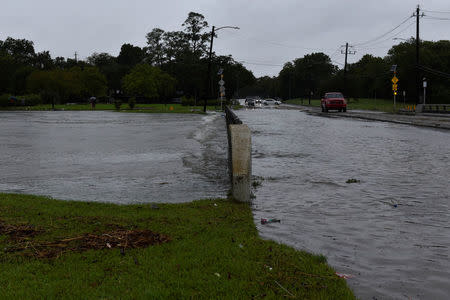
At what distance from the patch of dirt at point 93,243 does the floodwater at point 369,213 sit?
1.61m

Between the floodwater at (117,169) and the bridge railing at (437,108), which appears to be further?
the bridge railing at (437,108)

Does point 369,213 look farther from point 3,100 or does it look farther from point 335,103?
point 3,100

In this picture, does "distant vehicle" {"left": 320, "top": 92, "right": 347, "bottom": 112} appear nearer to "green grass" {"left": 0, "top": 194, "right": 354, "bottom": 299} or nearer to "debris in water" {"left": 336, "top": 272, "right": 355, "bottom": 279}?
"green grass" {"left": 0, "top": 194, "right": 354, "bottom": 299}

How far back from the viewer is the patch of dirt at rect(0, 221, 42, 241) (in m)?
5.70

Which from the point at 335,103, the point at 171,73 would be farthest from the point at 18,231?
the point at 171,73

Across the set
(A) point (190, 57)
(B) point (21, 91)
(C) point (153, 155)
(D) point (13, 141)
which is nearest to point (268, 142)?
(C) point (153, 155)

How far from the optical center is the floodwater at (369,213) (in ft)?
16.6

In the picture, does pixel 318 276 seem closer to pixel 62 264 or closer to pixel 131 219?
pixel 62 264

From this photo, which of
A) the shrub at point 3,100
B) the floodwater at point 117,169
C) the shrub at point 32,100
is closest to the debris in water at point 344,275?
the floodwater at point 117,169

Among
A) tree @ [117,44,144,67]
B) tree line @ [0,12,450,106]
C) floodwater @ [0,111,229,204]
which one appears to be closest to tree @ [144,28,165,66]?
tree line @ [0,12,450,106]

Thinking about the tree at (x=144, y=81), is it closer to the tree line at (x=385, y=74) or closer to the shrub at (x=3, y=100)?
the shrub at (x=3, y=100)

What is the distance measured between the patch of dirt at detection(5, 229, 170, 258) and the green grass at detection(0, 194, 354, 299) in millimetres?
63

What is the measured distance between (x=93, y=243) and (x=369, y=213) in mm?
4563

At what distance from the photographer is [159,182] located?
10.7 meters
